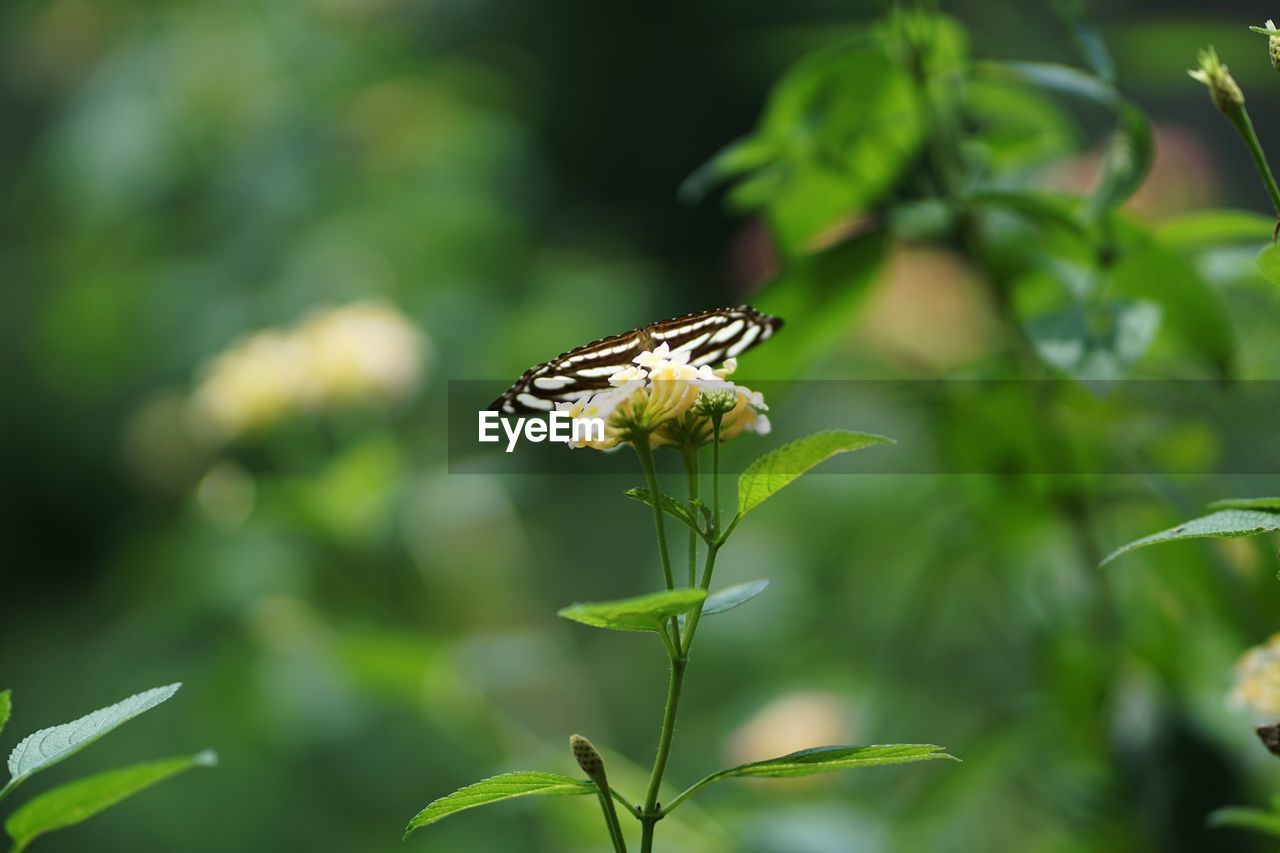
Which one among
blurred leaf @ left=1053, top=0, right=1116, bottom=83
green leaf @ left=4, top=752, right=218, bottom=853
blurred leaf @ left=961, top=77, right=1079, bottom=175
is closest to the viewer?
green leaf @ left=4, top=752, right=218, bottom=853

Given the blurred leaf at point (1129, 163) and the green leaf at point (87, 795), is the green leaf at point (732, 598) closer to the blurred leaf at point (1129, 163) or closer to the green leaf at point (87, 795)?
the green leaf at point (87, 795)

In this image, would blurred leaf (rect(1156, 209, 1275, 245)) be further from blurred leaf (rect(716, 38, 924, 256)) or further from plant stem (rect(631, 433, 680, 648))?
plant stem (rect(631, 433, 680, 648))

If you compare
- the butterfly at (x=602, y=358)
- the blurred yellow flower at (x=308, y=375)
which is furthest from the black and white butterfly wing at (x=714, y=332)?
the blurred yellow flower at (x=308, y=375)

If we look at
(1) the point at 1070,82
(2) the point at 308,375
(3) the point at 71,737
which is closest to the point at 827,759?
(3) the point at 71,737

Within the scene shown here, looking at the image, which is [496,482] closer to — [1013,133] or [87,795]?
[1013,133]

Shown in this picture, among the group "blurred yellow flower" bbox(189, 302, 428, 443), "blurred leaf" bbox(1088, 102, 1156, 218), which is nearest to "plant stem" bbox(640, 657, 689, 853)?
"blurred leaf" bbox(1088, 102, 1156, 218)
